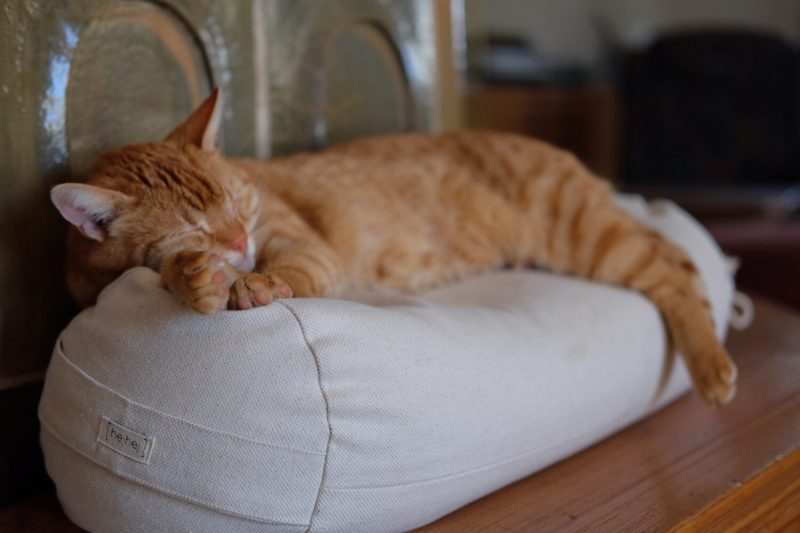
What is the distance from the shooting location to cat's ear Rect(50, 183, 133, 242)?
3.86 feet

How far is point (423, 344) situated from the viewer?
122 centimetres

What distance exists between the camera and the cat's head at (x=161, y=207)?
127 centimetres

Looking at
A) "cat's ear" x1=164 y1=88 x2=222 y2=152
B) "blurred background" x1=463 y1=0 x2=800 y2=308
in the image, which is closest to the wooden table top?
"cat's ear" x1=164 y1=88 x2=222 y2=152

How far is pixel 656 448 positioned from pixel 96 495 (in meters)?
1.02

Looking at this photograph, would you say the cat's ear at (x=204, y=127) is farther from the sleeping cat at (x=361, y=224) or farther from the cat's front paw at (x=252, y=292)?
the cat's front paw at (x=252, y=292)

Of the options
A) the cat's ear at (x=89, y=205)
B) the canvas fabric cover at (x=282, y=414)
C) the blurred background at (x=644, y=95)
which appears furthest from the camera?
the blurred background at (x=644, y=95)

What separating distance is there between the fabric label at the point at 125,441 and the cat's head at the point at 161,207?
0.99ft

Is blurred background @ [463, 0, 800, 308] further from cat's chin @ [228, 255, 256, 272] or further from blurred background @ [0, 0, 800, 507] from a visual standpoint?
cat's chin @ [228, 255, 256, 272]

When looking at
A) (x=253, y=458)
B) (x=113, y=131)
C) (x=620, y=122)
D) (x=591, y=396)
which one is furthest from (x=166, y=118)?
(x=620, y=122)

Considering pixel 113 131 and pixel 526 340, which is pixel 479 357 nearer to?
pixel 526 340

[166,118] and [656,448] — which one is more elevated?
[166,118]

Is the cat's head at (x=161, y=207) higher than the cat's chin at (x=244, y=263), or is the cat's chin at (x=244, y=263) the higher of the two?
the cat's head at (x=161, y=207)

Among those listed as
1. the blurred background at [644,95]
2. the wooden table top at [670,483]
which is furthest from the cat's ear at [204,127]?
the blurred background at [644,95]

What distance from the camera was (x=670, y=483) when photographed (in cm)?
140
